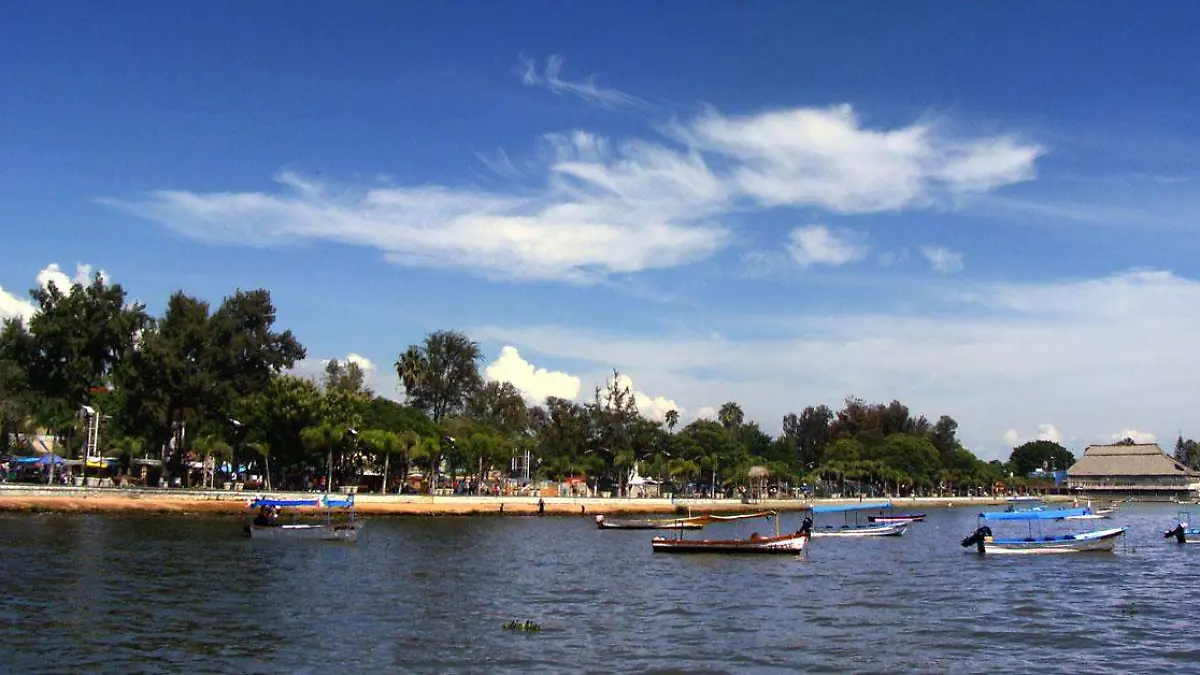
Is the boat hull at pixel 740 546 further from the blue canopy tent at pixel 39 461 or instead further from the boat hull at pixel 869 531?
the blue canopy tent at pixel 39 461

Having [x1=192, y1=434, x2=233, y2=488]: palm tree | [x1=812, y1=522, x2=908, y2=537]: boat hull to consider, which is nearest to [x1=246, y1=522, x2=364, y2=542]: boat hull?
[x1=192, y1=434, x2=233, y2=488]: palm tree

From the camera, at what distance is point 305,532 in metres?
65.2

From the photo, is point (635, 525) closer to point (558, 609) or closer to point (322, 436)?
point (322, 436)

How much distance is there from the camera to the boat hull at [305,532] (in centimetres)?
6338

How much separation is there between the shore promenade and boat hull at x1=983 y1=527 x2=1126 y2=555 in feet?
173

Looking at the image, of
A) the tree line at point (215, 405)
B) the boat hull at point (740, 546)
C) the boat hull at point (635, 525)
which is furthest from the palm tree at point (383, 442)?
the boat hull at point (740, 546)

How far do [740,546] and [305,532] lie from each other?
2851cm

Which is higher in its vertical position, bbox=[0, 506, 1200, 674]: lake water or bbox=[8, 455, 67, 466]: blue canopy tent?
bbox=[8, 455, 67, 466]: blue canopy tent

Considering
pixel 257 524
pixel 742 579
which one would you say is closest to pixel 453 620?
pixel 742 579

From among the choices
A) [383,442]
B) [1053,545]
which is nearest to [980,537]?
[1053,545]

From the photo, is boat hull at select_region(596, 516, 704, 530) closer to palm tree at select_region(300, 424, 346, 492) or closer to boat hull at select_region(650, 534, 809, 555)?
boat hull at select_region(650, 534, 809, 555)

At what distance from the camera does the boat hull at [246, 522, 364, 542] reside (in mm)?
63375

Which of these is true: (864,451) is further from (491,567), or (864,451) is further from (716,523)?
(491,567)

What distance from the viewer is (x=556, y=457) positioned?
139750mm
